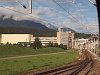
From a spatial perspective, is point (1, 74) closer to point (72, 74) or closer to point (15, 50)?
point (72, 74)

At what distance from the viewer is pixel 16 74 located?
33594mm

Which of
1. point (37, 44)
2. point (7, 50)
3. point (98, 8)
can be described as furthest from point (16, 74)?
point (37, 44)

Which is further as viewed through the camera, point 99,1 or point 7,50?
point 7,50

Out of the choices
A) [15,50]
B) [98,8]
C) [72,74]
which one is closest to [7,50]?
[15,50]

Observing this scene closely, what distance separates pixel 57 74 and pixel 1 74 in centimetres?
607

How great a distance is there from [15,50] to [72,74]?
78822mm

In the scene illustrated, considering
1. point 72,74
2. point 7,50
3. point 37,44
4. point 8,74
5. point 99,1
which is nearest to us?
point 99,1

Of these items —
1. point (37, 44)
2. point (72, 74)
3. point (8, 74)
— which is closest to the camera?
point (8, 74)

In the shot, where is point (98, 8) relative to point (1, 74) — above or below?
above

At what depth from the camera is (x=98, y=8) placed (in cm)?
525

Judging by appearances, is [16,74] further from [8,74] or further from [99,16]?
[99,16]

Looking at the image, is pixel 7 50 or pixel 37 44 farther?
pixel 37 44

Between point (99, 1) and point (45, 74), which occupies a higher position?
point (99, 1)

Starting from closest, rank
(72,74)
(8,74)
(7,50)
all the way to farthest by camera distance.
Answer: (8,74), (72,74), (7,50)
